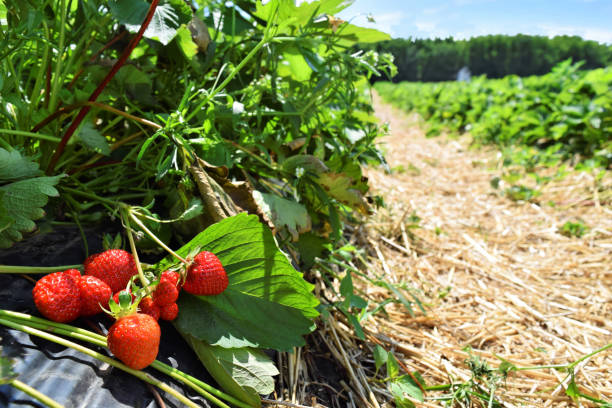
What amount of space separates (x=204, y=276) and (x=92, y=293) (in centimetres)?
20

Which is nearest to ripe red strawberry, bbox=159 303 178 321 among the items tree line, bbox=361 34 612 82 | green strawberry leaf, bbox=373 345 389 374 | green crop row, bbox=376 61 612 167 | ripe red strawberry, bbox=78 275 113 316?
ripe red strawberry, bbox=78 275 113 316

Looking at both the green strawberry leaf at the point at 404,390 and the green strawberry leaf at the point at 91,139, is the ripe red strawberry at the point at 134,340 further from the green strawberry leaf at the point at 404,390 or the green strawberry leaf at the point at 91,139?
the green strawberry leaf at the point at 404,390

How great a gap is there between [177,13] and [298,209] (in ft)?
1.87

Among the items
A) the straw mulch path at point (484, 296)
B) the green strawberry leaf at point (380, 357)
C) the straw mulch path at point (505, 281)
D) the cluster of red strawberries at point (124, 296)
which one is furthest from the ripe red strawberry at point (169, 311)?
the straw mulch path at point (505, 281)

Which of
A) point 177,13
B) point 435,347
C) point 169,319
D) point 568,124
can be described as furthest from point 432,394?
point 568,124

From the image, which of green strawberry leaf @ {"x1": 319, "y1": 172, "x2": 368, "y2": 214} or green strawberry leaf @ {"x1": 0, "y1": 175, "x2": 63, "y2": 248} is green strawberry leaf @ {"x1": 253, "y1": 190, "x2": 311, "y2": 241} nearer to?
green strawberry leaf @ {"x1": 319, "y1": 172, "x2": 368, "y2": 214}

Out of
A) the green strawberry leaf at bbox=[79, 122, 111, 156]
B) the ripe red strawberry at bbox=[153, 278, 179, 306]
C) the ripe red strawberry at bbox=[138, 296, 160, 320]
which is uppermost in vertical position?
the green strawberry leaf at bbox=[79, 122, 111, 156]

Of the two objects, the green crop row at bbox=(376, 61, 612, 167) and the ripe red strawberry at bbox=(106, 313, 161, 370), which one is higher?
the green crop row at bbox=(376, 61, 612, 167)

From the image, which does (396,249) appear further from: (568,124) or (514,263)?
(568,124)

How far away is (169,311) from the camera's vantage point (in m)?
→ 0.81

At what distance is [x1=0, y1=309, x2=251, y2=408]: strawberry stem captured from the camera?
2.32 feet

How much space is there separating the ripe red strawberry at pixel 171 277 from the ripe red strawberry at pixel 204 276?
2 centimetres

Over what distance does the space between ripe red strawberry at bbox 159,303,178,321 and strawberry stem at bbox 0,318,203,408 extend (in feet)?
0.41

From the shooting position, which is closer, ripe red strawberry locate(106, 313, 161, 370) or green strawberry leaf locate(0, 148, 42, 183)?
ripe red strawberry locate(106, 313, 161, 370)
